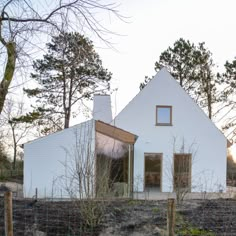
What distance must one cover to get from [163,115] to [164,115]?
0.18 feet

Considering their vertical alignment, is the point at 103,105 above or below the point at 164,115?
above

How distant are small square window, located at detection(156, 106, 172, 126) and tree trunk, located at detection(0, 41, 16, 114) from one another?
1426 cm

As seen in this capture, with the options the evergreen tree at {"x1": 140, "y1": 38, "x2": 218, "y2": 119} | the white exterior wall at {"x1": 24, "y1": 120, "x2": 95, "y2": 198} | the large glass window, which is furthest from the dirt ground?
the evergreen tree at {"x1": 140, "y1": 38, "x2": 218, "y2": 119}

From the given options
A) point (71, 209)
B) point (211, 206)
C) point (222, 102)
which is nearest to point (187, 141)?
point (211, 206)

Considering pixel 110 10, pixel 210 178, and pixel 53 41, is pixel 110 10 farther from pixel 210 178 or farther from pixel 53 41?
pixel 210 178

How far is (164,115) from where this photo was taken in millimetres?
19016

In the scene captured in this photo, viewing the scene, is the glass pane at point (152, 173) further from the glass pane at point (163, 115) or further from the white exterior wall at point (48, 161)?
the white exterior wall at point (48, 161)

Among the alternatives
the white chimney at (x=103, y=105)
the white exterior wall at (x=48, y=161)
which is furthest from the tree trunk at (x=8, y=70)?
the white chimney at (x=103, y=105)

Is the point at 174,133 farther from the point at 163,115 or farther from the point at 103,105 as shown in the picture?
the point at 103,105

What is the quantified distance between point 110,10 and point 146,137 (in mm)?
14513

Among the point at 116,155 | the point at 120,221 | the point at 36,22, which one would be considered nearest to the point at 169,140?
the point at 116,155

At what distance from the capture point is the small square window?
18.9 m

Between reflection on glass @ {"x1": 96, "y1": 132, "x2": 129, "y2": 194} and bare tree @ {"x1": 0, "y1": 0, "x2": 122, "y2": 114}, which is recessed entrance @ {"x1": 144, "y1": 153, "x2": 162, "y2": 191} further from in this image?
bare tree @ {"x1": 0, "y1": 0, "x2": 122, "y2": 114}

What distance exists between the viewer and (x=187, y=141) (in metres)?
18.8
